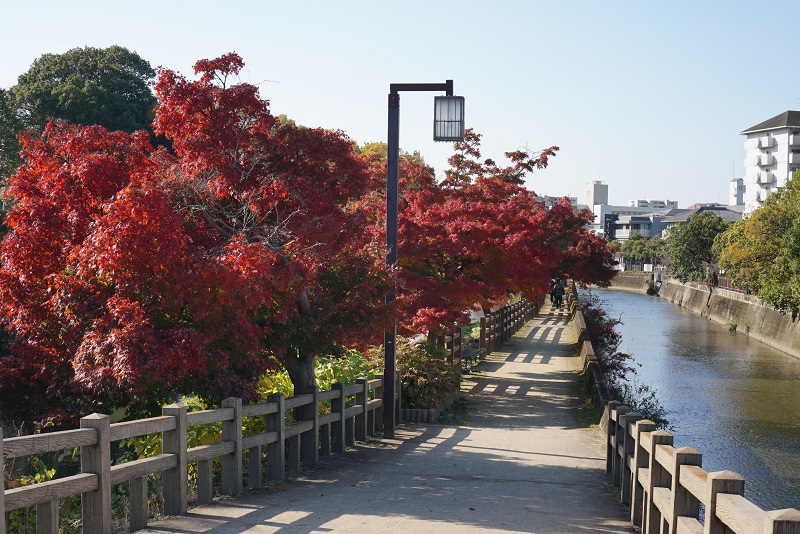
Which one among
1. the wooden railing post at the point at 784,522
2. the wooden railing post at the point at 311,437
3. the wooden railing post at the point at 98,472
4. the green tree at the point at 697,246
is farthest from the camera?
the green tree at the point at 697,246

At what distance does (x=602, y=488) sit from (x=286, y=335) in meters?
4.13

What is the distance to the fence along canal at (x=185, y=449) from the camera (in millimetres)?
5988

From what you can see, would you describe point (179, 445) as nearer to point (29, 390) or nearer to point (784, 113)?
point (29, 390)

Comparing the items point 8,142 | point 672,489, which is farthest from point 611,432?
point 8,142

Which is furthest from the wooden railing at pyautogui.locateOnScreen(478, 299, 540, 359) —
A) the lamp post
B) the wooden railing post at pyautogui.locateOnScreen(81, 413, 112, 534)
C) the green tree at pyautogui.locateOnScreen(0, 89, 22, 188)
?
the green tree at pyautogui.locateOnScreen(0, 89, 22, 188)

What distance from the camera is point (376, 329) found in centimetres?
1107

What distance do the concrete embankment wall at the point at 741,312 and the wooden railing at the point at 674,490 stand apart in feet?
122

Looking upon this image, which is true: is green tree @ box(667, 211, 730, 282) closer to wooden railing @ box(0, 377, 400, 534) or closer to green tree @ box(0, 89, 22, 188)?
green tree @ box(0, 89, 22, 188)

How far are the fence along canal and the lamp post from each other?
22 cm

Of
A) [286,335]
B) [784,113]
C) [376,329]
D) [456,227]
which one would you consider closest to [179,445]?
[286,335]

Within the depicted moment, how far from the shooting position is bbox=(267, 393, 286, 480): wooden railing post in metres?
9.52

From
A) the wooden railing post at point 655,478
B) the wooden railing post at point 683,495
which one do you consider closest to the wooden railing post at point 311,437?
the wooden railing post at point 655,478

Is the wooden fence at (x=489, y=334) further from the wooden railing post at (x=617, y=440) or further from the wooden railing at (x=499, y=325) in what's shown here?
the wooden railing post at (x=617, y=440)

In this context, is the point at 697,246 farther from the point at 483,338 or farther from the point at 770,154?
the point at 483,338
